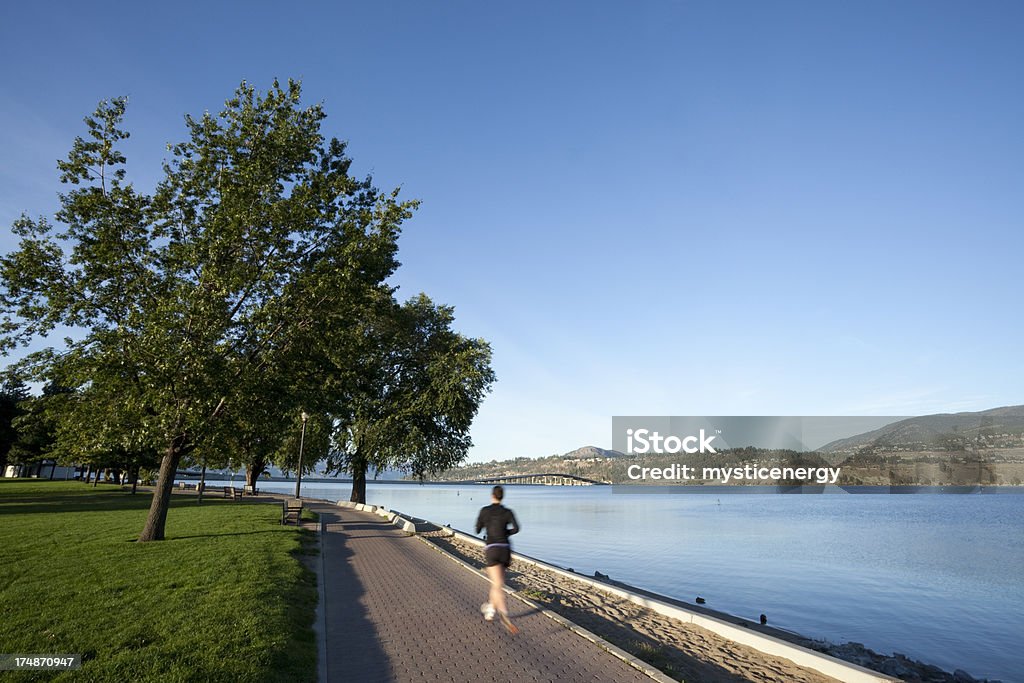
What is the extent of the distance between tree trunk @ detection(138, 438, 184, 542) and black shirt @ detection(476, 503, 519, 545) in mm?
11249

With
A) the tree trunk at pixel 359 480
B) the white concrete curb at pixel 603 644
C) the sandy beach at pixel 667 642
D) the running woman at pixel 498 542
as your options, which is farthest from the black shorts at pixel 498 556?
the tree trunk at pixel 359 480

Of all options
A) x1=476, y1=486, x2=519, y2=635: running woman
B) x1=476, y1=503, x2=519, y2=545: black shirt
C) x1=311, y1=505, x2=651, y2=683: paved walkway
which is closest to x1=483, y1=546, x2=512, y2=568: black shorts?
x1=476, y1=486, x2=519, y2=635: running woman

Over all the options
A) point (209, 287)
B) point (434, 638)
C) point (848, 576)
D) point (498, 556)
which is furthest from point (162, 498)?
point (848, 576)

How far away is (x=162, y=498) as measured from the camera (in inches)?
654

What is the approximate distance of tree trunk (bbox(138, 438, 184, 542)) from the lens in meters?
16.1

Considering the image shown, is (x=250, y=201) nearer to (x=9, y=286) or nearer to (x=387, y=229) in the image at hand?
(x=387, y=229)

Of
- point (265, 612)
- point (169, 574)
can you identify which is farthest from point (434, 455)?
point (265, 612)

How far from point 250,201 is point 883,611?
2247cm

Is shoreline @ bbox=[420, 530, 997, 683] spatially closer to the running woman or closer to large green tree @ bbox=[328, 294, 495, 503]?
the running woman

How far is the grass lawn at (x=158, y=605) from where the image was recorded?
656 centimetres

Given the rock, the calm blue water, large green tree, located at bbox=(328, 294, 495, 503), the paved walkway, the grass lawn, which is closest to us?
the grass lawn

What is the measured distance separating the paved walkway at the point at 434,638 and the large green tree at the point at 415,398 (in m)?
19.6

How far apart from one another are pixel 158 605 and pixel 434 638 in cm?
422

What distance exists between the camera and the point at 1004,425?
653 feet
